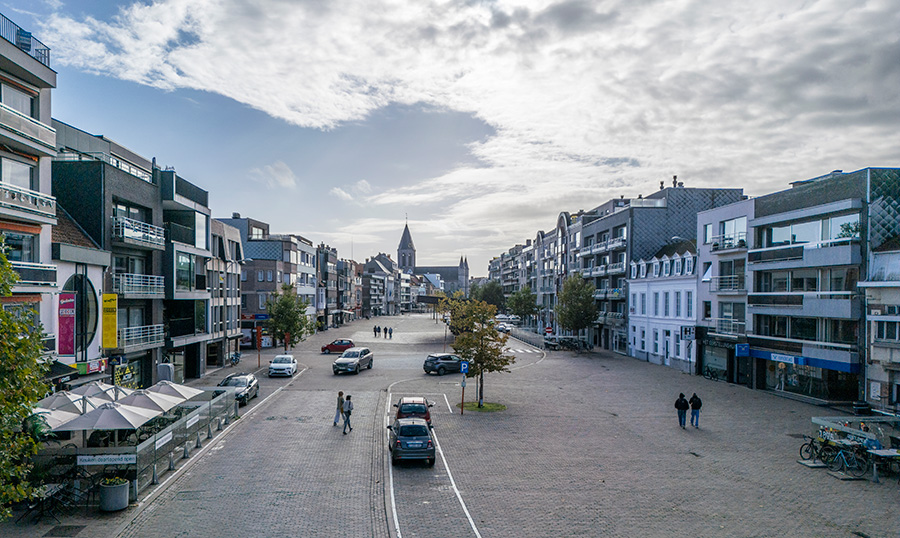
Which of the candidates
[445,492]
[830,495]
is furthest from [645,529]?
[830,495]

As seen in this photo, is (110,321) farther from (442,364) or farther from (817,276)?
(817,276)

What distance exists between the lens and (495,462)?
18.8 meters

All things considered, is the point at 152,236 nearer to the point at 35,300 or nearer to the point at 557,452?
the point at 35,300

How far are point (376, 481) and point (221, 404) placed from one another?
9.76 meters

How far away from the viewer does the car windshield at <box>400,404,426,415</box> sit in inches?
850

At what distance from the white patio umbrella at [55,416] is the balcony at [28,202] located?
799cm

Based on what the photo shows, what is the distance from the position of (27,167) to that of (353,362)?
2390 centimetres

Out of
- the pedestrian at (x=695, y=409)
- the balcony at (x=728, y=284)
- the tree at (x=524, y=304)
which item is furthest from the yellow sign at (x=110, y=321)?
the tree at (x=524, y=304)

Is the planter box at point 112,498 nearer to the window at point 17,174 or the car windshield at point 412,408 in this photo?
the car windshield at point 412,408

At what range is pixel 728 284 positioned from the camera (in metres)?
39.2

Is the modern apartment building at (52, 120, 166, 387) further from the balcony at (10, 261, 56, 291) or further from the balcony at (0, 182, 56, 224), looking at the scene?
the balcony at (0, 182, 56, 224)

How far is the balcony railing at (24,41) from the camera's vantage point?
2056 centimetres

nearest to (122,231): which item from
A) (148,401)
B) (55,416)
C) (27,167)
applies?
(27,167)

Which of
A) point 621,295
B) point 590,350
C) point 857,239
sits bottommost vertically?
point 590,350
